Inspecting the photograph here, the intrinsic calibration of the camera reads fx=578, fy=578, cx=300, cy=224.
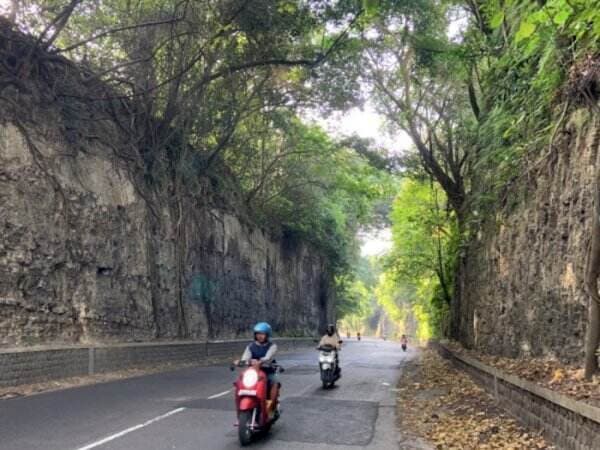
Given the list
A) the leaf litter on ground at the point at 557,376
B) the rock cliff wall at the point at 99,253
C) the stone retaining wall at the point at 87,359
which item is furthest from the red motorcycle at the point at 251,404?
the rock cliff wall at the point at 99,253

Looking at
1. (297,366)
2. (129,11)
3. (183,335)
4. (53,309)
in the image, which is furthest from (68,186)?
(297,366)

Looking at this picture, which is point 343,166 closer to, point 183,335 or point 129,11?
point 183,335

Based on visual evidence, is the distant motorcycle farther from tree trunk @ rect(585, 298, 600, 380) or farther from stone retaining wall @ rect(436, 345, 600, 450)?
tree trunk @ rect(585, 298, 600, 380)

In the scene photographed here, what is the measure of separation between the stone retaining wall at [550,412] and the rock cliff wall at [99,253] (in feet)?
34.3

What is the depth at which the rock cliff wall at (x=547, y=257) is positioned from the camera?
8.79 meters

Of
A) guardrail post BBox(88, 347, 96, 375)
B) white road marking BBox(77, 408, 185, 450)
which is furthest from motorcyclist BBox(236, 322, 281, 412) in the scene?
guardrail post BBox(88, 347, 96, 375)

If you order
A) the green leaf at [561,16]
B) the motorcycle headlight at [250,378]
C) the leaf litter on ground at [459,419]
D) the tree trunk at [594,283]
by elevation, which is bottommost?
the leaf litter on ground at [459,419]

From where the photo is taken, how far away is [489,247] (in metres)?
15.8

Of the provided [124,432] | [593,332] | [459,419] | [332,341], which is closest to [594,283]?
[593,332]

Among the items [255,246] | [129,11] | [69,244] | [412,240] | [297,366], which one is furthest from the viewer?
[255,246]

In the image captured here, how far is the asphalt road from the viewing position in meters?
7.18

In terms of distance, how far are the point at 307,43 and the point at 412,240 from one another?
46.7ft

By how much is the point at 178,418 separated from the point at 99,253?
366 inches

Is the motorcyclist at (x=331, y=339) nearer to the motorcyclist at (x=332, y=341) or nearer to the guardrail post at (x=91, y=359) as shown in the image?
the motorcyclist at (x=332, y=341)
